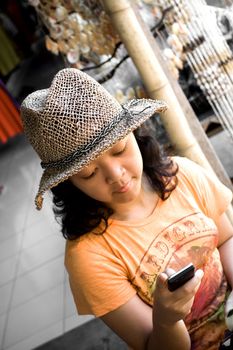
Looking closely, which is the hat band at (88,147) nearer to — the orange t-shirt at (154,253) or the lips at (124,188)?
the lips at (124,188)

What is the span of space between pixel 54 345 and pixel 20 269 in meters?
1.19

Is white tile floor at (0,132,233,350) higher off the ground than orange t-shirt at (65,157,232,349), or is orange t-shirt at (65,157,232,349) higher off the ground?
orange t-shirt at (65,157,232,349)

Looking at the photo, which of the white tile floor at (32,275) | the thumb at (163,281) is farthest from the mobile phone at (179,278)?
the white tile floor at (32,275)

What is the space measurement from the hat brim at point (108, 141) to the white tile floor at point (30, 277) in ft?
5.82

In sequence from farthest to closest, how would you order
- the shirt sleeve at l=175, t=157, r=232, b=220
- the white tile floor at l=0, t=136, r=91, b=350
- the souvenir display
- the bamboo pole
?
1. the white tile floor at l=0, t=136, r=91, b=350
2. the souvenir display
3. the bamboo pole
4. the shirt sleeve at l=175, t=157, r=232, b=220

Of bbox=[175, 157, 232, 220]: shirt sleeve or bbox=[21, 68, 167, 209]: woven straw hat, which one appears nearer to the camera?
bbox=[21, 68, 167, 209]: woven straw hat

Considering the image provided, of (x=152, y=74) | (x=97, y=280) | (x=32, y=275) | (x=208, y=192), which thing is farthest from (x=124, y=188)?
(x=32, y=275)

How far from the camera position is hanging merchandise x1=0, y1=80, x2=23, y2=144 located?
5.13 metres

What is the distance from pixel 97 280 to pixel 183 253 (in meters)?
0.29

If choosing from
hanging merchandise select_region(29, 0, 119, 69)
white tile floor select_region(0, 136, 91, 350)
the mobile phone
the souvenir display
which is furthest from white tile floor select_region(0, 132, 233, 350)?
the mobile phone

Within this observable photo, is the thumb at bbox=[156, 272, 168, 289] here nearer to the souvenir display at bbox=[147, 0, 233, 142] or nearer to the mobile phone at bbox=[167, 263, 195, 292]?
the mobile phone at bbox=[167, 263, 195, 292]

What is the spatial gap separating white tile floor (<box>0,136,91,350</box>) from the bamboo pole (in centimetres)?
144

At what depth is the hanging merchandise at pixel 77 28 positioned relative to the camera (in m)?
1.84

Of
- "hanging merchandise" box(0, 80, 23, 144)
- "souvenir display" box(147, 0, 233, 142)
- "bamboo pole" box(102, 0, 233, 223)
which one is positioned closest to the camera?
"bamboo pole" box(102, 0, 233, 223)
